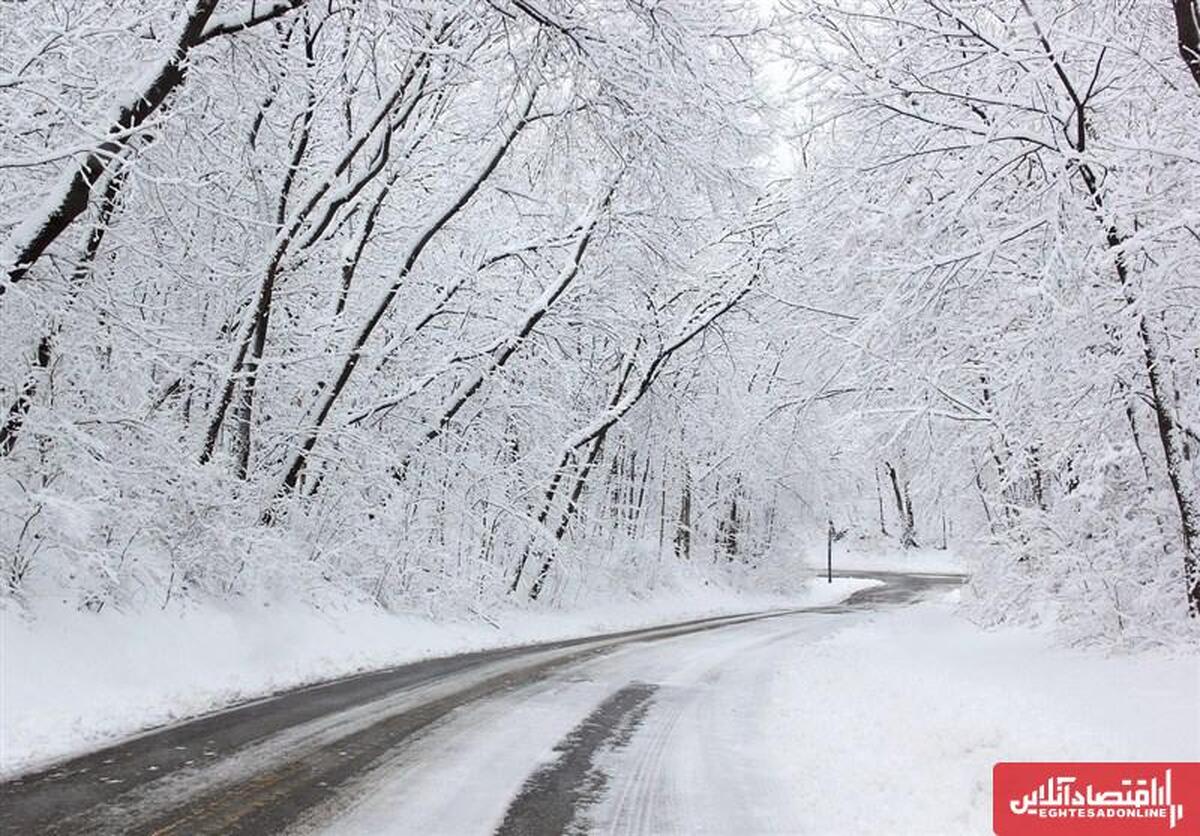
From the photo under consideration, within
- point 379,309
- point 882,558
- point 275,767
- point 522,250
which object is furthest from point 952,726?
point 882,558

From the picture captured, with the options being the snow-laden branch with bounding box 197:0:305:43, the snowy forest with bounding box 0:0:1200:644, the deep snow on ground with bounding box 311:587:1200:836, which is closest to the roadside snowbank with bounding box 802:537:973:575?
the snowy forest with bounding box 0:0:1200:644

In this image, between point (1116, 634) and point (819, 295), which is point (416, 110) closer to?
point (819, 295)

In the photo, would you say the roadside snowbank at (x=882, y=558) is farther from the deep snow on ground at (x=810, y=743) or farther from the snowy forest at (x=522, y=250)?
the deep snow on ground at (x=810, y=743)

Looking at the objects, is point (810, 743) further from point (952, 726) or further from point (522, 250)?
point (522, 250)

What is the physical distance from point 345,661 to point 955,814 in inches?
370

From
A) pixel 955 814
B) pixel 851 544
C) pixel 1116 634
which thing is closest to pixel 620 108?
pixel 955 814

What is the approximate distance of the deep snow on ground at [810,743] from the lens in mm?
5988

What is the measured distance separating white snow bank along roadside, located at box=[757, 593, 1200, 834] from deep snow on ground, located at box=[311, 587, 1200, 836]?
0.02m

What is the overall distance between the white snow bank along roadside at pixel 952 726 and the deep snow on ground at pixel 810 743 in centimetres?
2

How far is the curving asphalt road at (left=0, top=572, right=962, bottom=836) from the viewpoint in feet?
18.2

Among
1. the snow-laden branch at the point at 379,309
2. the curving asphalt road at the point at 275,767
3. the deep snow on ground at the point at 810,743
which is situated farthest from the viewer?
the snow-laden branch at the point at 379,309

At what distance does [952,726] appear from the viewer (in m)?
7.93

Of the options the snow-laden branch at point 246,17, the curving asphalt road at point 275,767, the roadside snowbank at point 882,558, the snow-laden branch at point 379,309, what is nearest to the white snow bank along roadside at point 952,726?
the curving asphalt road at point 275,767

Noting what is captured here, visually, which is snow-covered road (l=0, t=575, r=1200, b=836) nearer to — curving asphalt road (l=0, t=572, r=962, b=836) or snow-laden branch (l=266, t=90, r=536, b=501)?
curving asphalt road (l=0, t=572, r=962, b=836)
